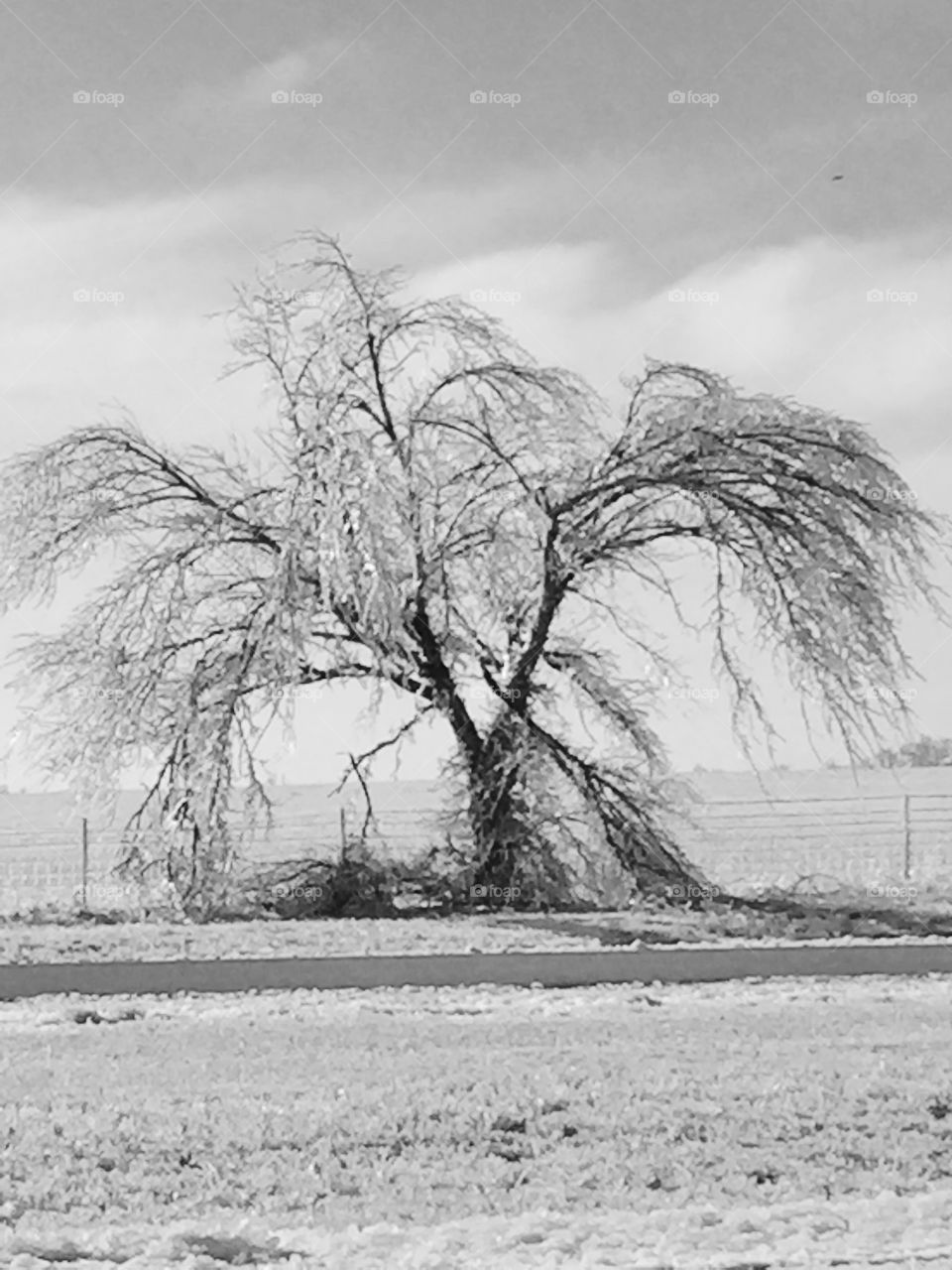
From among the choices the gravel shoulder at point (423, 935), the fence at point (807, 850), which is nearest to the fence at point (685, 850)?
the fence at point (807, 850)

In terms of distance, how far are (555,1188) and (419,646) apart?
1599cm

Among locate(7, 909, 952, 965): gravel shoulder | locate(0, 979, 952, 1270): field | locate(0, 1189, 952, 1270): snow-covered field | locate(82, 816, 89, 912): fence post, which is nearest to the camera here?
locate(0, 1189, 952, 1270): snow-covered field

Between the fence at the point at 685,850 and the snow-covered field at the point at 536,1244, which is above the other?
the fence at the point at 685,850

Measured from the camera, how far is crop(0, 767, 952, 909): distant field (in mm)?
24172

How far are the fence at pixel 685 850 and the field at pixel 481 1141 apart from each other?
439 inches

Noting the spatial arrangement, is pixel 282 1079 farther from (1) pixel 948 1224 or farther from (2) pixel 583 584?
(2) pixel 583 584

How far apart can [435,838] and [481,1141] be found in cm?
1536

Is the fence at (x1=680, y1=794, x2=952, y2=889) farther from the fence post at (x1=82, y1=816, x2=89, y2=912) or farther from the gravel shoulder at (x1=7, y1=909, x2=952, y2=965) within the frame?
the fence post at (x1=82, y1=816, x2=89, y2=912)

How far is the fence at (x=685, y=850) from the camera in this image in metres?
24.2

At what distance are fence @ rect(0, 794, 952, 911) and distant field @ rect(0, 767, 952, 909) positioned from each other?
34mm

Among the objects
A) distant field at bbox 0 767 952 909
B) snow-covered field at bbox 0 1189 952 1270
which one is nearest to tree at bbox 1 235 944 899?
distant field at bbox 0 767 952 909

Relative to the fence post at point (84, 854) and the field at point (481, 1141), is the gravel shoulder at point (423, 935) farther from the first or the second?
the field at point (481, 1141)

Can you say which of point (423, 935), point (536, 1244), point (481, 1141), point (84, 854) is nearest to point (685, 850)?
point (423, 935)

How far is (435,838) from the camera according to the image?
24109 mm
